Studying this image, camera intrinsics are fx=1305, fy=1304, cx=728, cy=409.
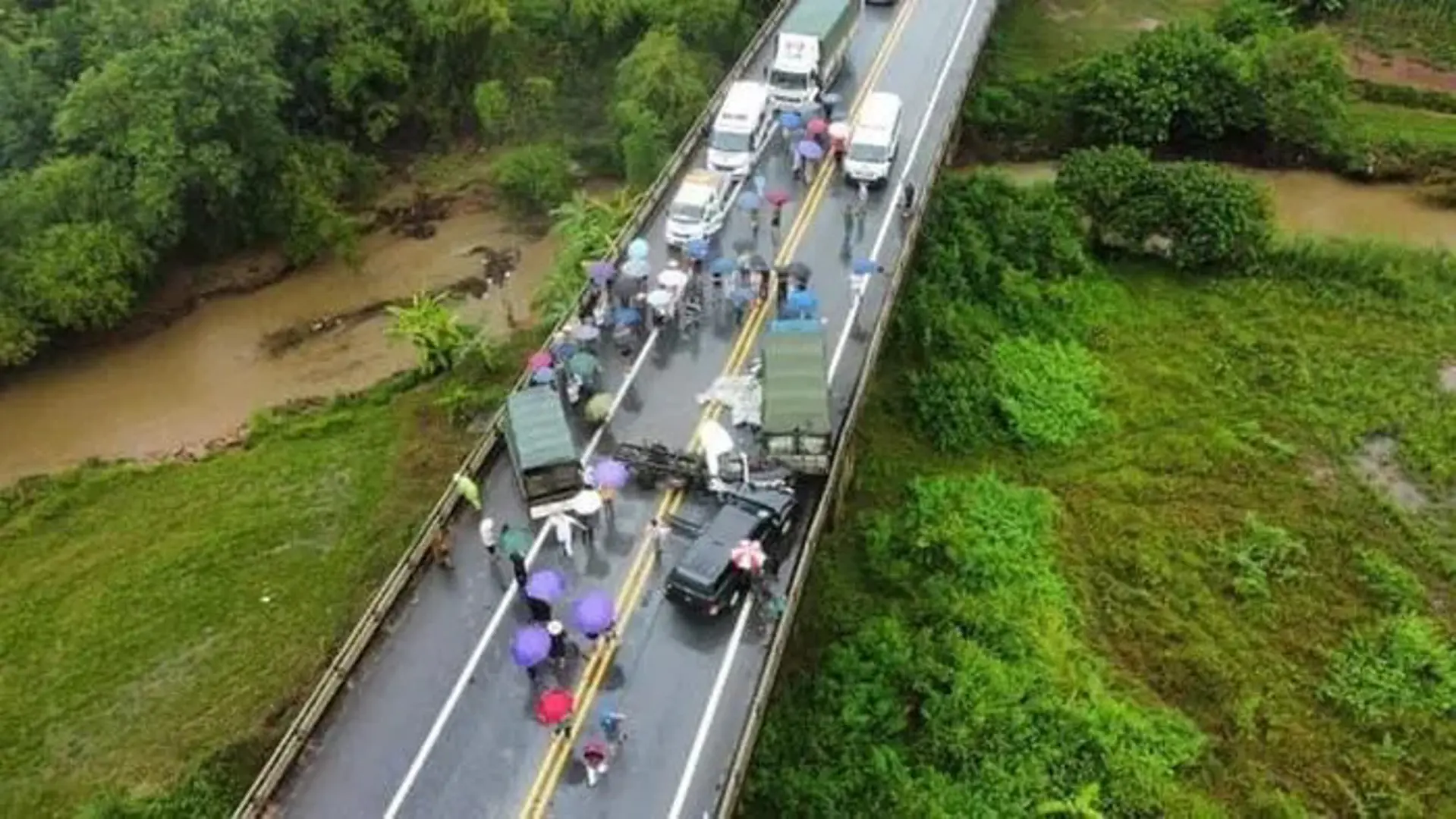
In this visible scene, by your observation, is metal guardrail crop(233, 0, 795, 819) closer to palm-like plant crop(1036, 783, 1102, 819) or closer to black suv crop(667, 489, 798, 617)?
black suv crop(667, 489, 798, 617)

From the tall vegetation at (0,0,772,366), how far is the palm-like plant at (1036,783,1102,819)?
2763cm

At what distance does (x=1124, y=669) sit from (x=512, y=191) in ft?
97.3

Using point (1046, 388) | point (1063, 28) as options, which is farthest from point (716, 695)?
point (1063, 28)

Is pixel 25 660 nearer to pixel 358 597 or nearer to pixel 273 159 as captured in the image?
pixel 358 597

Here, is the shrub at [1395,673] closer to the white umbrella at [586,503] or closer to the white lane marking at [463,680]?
the white umbrella at [586,503]

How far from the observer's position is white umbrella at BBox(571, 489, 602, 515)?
2767 cm

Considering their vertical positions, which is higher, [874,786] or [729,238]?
[729,238]

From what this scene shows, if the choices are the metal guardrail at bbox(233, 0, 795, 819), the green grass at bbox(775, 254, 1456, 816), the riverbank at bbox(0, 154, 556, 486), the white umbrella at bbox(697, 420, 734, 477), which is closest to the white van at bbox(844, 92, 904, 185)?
the green grass at bbox(775, 254, 1456, 816)

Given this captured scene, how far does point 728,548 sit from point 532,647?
4466 mm

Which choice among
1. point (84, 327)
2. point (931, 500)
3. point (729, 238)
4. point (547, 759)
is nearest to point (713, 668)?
point (547, 759)

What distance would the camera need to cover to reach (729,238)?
3672cm

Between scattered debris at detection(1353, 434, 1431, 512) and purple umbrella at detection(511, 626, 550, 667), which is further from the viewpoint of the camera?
scattered debris at detection(1353, 434, 1431, 512)

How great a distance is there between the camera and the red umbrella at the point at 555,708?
77.7ft

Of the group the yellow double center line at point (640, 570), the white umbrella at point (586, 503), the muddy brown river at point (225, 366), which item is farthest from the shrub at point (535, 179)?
the white umbrella at point (586, 503)
